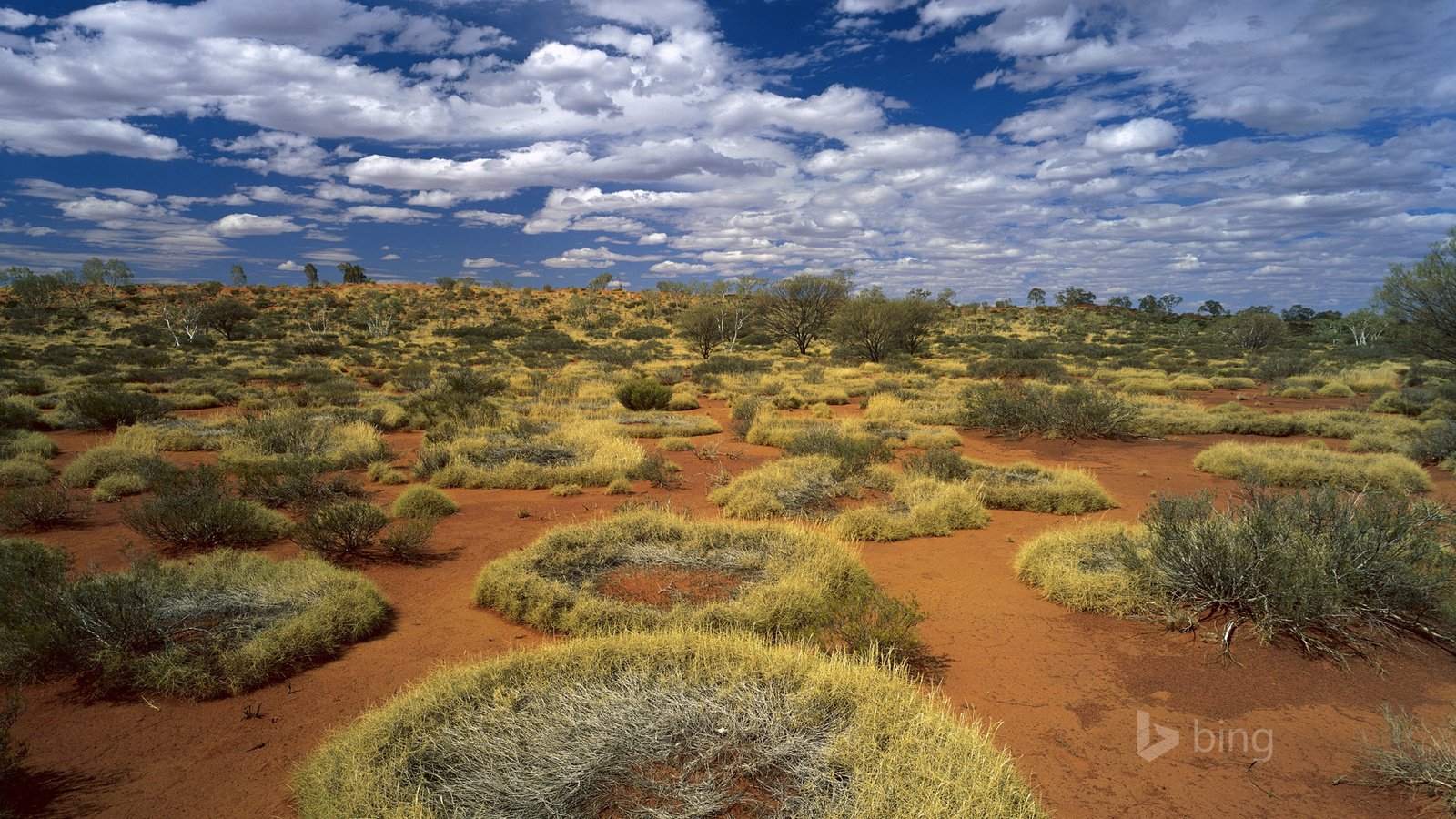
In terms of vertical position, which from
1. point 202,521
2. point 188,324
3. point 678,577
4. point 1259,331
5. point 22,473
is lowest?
point 678,577

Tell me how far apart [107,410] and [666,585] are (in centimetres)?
1628

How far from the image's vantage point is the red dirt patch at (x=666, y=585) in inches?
257

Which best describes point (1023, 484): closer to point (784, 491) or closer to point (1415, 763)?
point (784, 491)

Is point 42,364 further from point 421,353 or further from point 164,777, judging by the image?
point 164,777

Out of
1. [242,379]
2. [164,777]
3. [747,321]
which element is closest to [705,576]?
[164,777]

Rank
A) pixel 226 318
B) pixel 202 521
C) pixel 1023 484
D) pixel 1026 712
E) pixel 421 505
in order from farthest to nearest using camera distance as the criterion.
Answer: pixel 226 318
pixel 1023 484
pixel 421 505
pixel 202 521
pixel 1026 712

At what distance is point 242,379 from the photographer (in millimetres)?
23156

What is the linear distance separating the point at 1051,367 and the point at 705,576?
2474 centimetres

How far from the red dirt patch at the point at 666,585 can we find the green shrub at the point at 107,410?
48.1 feet

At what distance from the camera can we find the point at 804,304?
41031 mm

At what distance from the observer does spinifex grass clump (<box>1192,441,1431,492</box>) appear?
11.2 m

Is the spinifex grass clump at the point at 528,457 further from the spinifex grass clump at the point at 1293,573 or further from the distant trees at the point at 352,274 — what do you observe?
the distant trees at the point at 352,274

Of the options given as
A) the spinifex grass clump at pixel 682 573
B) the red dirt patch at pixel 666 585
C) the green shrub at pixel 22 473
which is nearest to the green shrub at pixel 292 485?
the green shrub at pixel 22 473

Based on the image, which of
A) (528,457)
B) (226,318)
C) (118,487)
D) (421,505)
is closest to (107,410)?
(118,487)
